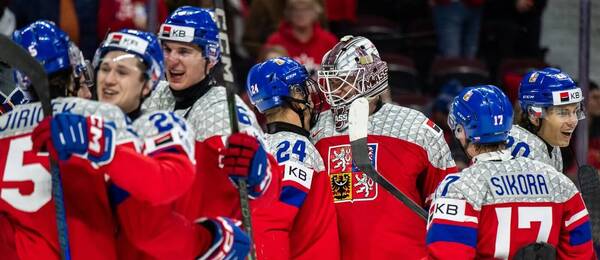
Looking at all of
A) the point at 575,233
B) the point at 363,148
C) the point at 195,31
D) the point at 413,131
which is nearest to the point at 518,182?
the point at 575,233

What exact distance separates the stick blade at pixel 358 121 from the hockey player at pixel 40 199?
127 centimetres

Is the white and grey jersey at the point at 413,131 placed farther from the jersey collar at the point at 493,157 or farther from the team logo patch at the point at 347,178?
the jersey collar at the point at 493,157

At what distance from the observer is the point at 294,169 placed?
555 centimetres

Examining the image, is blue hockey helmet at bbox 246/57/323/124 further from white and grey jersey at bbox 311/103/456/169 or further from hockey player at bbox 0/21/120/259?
hockey player at bbox 0/21/120/259

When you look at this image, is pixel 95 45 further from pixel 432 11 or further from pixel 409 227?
pixel 409 227

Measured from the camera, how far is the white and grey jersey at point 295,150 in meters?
5.58

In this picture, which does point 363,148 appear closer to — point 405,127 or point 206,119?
point 405,127

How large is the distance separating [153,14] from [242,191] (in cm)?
272

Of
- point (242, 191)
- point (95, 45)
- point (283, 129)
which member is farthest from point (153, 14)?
point (242, 191)

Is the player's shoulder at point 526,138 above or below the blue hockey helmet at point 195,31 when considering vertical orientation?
below

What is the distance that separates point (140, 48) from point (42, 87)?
376 millimetres

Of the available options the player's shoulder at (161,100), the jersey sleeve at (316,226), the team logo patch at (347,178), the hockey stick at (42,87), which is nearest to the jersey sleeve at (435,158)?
the team logo patch at (347,178)

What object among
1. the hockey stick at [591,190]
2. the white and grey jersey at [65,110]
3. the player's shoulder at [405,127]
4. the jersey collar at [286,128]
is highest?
the white and grey jersey at [65,110]

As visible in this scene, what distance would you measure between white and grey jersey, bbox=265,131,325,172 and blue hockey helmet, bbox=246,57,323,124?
162 mm
